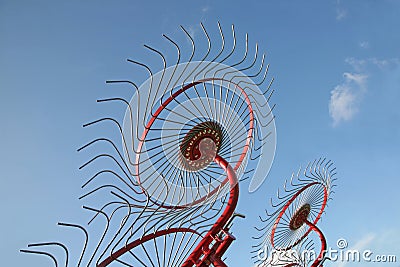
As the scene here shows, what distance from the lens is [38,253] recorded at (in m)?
2.81

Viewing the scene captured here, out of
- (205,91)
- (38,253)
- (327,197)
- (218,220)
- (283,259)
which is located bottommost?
(38,253)

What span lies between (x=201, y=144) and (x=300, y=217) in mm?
6520

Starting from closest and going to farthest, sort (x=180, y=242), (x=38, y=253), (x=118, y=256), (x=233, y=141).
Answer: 1. (x=38, y=253)
2. (x=118, y=256)
3. (x=180, y=242)
4. (x=233, y=141)

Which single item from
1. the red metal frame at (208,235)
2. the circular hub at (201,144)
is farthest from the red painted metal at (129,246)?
the circular hub at (201,144)

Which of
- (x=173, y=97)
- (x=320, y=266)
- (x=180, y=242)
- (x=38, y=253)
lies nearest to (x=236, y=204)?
(x=180, y=242)

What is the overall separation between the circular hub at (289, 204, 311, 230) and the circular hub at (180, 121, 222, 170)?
5832mm

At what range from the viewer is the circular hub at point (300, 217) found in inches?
437

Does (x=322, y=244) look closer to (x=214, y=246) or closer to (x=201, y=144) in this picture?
(x=201, y=144)

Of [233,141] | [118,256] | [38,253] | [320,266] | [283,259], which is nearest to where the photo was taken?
Result: [38,253]

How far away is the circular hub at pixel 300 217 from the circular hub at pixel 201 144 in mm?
5832

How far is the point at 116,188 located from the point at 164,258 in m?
0.90

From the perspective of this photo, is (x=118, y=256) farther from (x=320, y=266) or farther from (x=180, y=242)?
(x=320, y=266)

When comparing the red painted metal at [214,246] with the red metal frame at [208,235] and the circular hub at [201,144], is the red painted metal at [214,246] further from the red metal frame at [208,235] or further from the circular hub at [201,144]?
the circular hub at [201,144]

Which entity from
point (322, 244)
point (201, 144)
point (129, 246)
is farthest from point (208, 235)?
point (322, 244)
